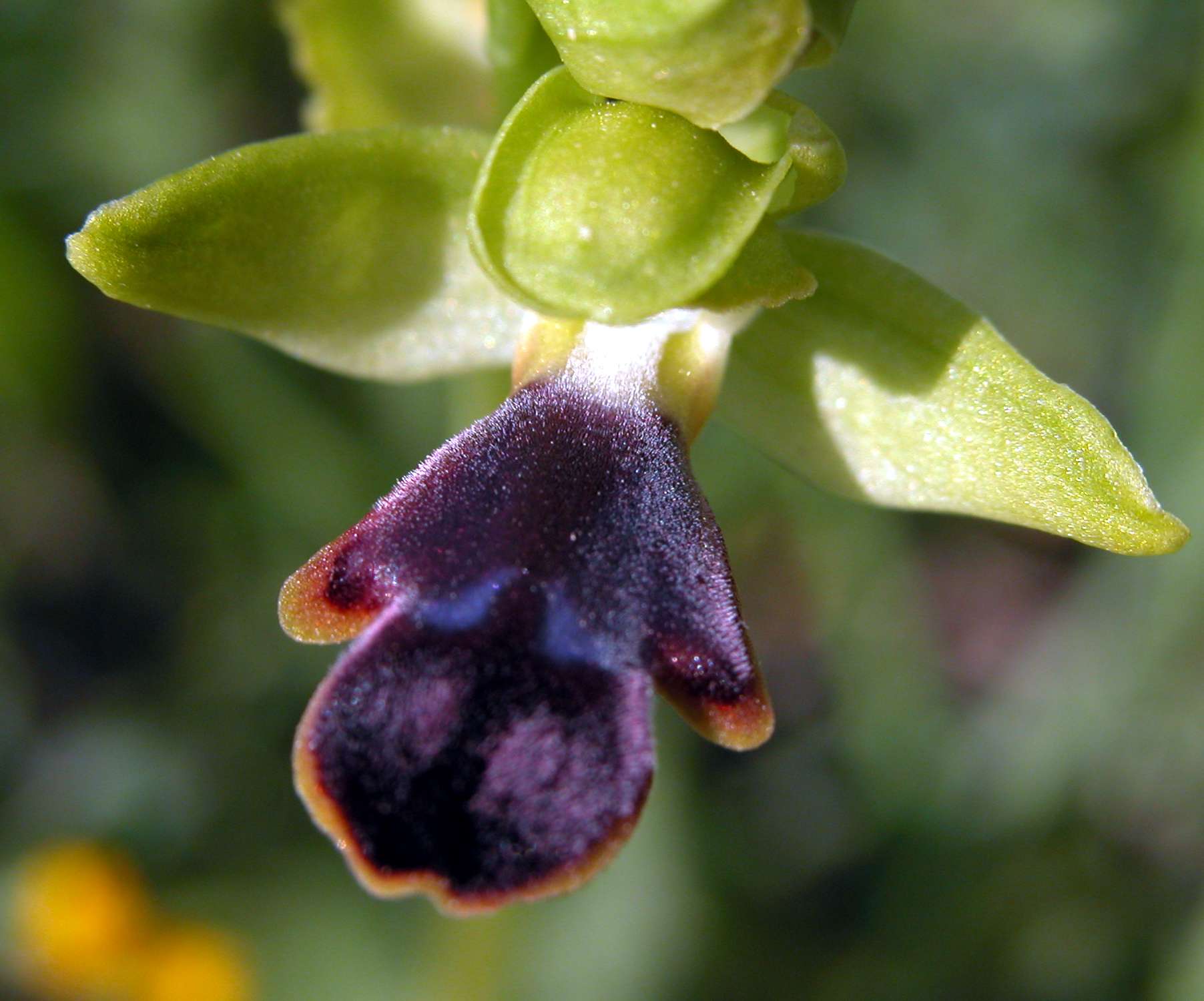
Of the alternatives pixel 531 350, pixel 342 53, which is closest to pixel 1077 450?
pixel 531 350

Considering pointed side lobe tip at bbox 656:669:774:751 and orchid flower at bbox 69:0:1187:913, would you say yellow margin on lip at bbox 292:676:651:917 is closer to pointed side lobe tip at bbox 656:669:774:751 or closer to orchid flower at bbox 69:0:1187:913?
orchid flower at bbox 69:0:1187:913

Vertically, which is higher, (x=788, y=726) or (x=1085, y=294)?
(x=1085, y=294)

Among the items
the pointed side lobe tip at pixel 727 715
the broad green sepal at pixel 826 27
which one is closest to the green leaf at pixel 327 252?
the broad green sepal at pixel 826 27

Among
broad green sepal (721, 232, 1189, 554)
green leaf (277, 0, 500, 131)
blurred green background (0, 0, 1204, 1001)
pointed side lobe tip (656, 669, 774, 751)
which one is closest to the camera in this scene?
pointed side lobe tip (656, 669, 774, 751)

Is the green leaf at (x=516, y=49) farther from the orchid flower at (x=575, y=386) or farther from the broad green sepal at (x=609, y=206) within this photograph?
the broad green sepal at (x=609, y=206)

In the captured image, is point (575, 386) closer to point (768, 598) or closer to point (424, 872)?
point (424, 872)

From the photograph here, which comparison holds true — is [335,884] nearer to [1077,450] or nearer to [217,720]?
[217,720]

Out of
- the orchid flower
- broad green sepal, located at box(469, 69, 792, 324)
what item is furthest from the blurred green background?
broad green sepal, located at box(469, 69, 792, 324)
